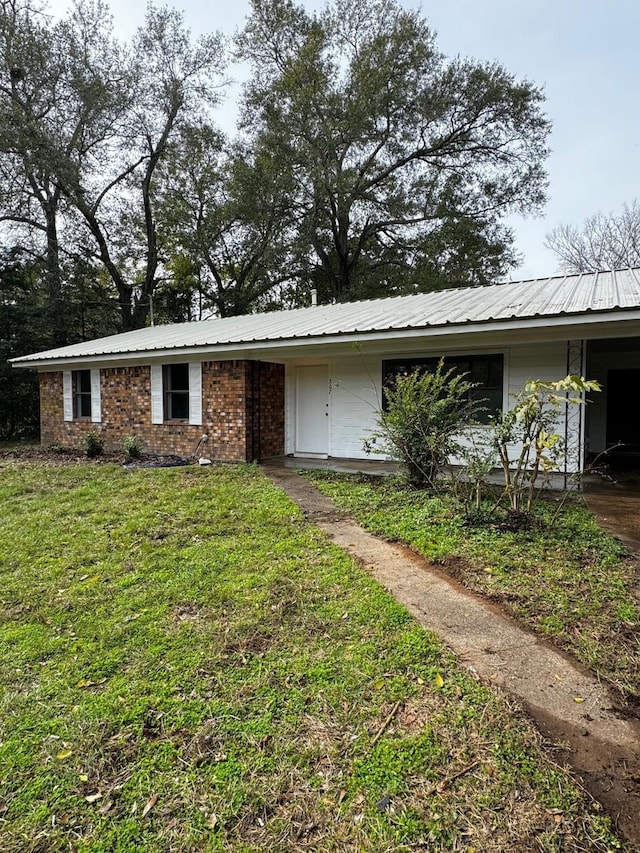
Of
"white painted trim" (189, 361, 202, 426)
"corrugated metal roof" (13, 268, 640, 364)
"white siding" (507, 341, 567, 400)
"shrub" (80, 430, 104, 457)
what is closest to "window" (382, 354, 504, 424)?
"white siding" (507, 341, 567, 400)

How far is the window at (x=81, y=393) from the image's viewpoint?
1233 cm

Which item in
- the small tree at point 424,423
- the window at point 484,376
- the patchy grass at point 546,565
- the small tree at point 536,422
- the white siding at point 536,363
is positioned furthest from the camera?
the window at point 484,376

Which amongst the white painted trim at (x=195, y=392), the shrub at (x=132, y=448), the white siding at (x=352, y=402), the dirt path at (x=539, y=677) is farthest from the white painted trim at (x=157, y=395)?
the dirt path at (x=539, y=677)

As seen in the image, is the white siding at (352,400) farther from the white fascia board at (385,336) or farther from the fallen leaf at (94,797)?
the fallen leaf at (94,797)

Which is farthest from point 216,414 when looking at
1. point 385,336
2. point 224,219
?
point 224,219

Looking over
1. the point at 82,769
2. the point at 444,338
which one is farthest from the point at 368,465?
the point at 82,769

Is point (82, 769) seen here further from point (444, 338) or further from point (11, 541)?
point (444, 338)

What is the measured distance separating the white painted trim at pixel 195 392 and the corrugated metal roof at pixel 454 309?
0.51m

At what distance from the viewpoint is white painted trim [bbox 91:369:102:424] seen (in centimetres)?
1172

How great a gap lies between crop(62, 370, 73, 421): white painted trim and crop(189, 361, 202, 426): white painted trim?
440cm

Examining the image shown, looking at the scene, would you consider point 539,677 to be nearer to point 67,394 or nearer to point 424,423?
point 424,423

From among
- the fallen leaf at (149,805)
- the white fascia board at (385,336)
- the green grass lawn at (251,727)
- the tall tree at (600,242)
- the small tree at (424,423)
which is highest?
the tall tree at (600,242)

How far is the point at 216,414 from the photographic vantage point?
9.66 metres

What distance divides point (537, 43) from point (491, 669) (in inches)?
614
